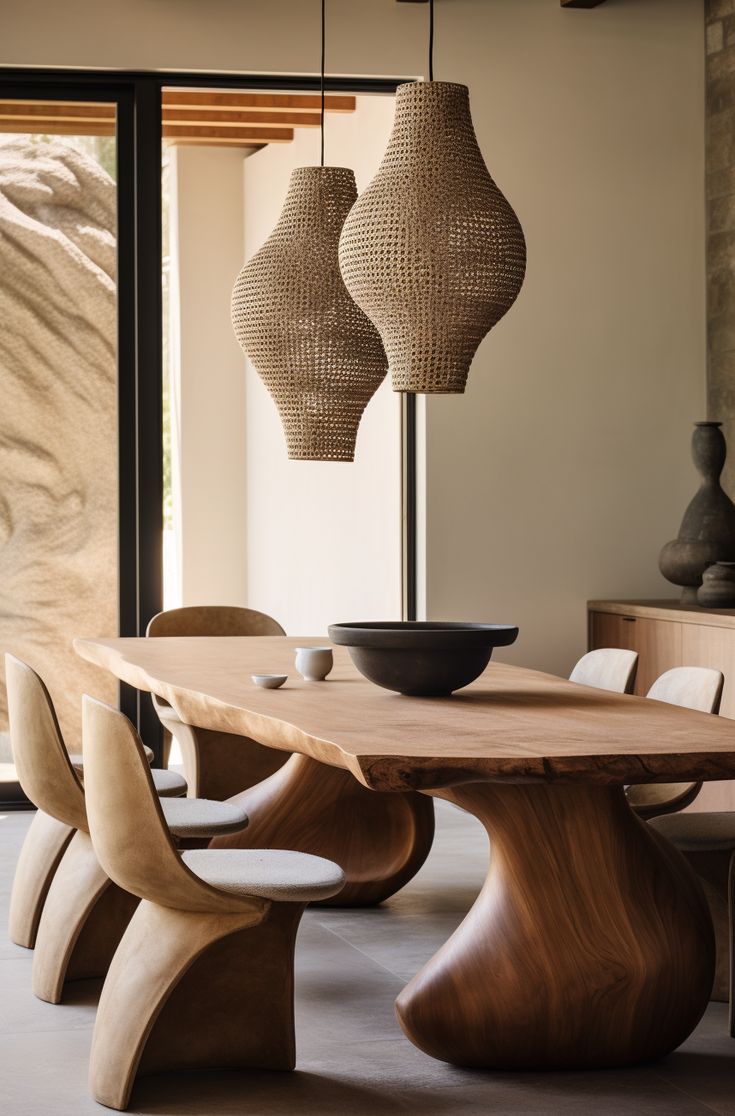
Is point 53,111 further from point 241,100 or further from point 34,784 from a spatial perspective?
point 34,784

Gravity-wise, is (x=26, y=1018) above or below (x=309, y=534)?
below

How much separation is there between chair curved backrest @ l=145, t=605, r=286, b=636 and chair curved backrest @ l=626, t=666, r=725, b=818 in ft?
5.67

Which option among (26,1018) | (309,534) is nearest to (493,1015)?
(26,1018)

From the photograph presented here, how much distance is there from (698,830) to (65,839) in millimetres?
1502

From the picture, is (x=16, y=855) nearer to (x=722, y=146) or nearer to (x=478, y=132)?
(x=478, y=132)

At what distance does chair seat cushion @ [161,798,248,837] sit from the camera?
3.18 meters

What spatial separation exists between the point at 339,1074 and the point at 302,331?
200 cm

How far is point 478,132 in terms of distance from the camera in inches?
237

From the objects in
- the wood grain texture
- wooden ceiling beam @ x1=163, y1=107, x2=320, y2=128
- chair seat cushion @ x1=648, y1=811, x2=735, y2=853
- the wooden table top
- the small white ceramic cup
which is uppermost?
wooden ceiling beam @ x1=163, y1=107, x2=320, y2=128

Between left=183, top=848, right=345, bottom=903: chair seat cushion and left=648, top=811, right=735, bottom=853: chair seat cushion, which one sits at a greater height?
left=183, top=848, right=345, bottom=903: chair seat cushion

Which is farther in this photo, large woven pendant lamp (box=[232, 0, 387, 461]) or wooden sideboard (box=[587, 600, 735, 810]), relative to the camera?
wooden sideboard (box=[587, 600, 735, 810])

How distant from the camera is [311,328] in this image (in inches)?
161

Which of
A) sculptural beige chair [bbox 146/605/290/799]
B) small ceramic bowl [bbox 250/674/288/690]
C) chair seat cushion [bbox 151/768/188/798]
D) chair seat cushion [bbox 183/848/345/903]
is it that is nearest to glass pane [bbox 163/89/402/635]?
sculptural beige chair [bbox 146/605/290/799]

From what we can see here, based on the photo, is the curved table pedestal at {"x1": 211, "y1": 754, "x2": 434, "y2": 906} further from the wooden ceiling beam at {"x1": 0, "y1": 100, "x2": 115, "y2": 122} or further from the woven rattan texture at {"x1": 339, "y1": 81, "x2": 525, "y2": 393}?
the wooden ceiling beam at {"x1": 0, "y1": 100, "x2": 115, "y2": 122}
